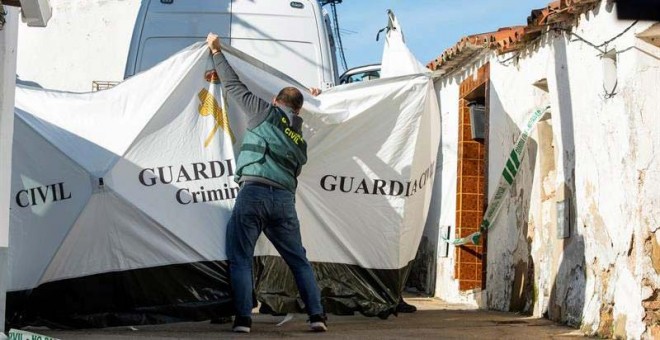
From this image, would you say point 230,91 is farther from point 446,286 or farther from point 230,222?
point 446,286

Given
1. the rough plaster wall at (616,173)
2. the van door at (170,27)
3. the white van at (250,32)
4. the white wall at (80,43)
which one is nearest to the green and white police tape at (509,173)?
the rough plaster wall at (616,173)

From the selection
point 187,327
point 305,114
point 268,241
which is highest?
point 305,114

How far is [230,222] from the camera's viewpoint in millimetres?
8273

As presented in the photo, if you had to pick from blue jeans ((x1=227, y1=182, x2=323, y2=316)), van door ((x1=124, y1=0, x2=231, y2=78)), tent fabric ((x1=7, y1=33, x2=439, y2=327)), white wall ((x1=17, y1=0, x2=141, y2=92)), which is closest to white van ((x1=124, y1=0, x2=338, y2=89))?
van door ((x1=124, y1=0, x2=231, y2=78))

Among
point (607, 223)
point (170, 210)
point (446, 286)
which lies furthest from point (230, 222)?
point (446, 286)

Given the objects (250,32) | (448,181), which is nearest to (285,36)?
(250,32)

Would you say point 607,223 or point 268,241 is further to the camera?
point 268,241

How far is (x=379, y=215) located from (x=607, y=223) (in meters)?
1.81

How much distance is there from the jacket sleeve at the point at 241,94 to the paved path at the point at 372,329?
148cm

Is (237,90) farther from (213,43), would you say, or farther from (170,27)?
(170,27)

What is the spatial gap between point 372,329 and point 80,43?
1201cm

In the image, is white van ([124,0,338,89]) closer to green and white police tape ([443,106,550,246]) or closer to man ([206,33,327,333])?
green and white police tape ([443,106,550,246])

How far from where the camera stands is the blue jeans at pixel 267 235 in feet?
26.8

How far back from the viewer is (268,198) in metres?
8.20
